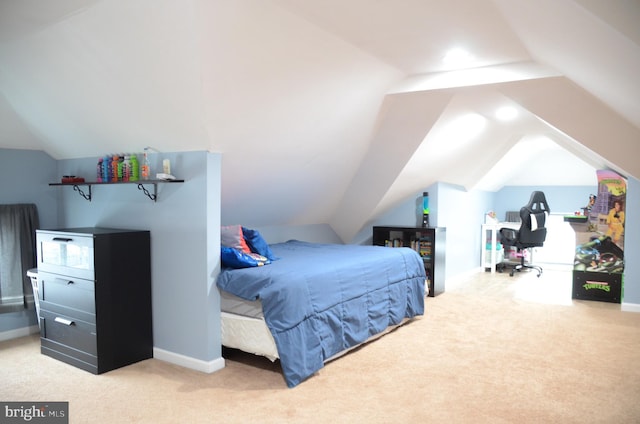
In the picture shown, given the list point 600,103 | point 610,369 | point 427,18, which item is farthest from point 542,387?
point 427,18

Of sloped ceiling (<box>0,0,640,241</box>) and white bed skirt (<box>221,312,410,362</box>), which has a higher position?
sloped ceiling (<box>0,0,640,241</box>)

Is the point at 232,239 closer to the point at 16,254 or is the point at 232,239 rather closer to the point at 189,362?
the point at 189,362

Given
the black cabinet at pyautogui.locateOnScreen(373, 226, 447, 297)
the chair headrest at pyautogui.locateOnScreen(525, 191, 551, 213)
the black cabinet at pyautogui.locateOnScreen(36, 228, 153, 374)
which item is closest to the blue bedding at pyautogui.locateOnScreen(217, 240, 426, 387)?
the black cabinet at pyautogui.locateOnScreen(36, 228, 153, 374)

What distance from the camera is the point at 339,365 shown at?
344 centimetres

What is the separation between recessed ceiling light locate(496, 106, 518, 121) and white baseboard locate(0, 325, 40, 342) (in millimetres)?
5086

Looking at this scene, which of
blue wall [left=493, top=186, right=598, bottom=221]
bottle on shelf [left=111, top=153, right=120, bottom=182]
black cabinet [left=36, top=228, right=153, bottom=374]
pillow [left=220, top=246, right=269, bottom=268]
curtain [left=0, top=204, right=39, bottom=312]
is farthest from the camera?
blue wall [left=493, top=186, right=598, bottom=221]

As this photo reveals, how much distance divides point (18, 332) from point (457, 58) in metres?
4.45

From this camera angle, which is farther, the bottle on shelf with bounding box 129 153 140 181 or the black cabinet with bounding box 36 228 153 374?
the bottle on shelf with bounding box 129 153 140 181

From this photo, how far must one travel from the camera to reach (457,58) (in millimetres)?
3486

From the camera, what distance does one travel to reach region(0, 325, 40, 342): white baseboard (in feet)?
13.1

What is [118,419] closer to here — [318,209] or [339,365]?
[339,365]

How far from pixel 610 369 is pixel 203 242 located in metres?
3.15

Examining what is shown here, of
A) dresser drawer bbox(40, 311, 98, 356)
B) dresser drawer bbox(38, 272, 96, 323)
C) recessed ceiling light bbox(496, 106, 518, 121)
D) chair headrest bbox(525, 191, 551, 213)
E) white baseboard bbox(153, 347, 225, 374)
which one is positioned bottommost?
white baseboard bbox(153, 347, 225, 374)

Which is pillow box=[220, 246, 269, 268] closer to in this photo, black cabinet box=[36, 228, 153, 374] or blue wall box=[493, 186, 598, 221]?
black cabinet box=[36, 228, 153, 374]
